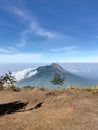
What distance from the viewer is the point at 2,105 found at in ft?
104

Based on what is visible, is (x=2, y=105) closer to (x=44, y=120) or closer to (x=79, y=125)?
(x=44, y=120)

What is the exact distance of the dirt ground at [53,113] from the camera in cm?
2083

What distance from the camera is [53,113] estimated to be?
942 inches

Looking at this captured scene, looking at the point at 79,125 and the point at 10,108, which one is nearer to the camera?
the point at 79,125

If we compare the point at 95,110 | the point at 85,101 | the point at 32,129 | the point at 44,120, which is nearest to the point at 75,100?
the point at 85,101

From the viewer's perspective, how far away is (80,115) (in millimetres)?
23047

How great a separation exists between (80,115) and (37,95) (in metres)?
13.3

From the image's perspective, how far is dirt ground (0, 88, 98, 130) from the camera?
20.8 meters

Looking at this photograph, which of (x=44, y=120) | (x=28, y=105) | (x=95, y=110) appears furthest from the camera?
(x=28, y=105)

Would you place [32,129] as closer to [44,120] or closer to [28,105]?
[44,120]

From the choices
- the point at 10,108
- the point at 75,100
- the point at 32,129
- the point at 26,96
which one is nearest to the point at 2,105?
the point at 10,108

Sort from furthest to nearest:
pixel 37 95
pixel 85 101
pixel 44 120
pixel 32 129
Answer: pixel 37 95 < pixel 85 101 < pixel 44 120 < pixel 32 129

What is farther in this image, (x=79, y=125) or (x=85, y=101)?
(x=85, y=101)

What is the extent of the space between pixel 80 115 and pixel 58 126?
11.0 ft
